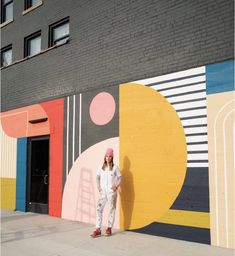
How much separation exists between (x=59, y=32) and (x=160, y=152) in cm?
627

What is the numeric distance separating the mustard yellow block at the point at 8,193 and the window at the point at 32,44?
464 centimetres

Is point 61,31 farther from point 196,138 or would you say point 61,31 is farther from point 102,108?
point 196,138

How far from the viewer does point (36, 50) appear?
1380 cm

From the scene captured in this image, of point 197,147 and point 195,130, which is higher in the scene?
point 195,130

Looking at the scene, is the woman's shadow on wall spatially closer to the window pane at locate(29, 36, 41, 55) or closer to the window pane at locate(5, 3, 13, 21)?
the window pane at locate(29, 36, 41, 55)

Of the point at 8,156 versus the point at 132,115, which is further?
the point at 8,156

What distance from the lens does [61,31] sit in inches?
498

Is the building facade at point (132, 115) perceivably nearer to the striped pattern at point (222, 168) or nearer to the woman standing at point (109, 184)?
the striped pattern at point (222, 168)

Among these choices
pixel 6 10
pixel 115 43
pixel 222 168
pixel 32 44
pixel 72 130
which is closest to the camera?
pixel 222 168

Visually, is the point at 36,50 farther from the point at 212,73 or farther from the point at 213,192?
the point at 213,192

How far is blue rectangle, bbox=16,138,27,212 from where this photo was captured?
12.8 meters

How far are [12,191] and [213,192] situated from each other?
8.09 m

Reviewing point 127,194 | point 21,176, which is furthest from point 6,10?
point 127,194

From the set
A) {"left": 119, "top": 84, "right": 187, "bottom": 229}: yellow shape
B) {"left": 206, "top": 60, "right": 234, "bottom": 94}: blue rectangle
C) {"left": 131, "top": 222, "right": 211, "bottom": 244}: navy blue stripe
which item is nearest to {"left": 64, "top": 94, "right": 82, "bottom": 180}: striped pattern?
{"left": 119, "top": 84, "right": 187, "bottom": 229}: yellow shape
